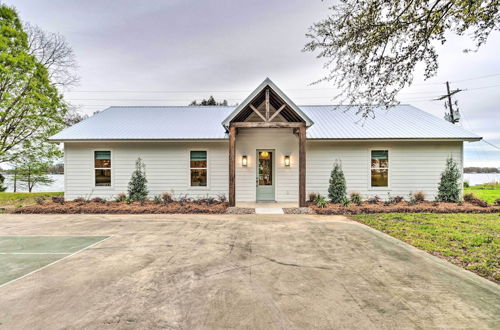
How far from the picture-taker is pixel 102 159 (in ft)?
37.0

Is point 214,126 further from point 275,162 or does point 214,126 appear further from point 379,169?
point 379,169

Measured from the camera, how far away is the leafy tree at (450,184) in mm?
10336

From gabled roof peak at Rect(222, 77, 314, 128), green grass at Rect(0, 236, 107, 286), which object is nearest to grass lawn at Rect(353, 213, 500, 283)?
gabled roof peak at Rect(222, 77, 314, 128)

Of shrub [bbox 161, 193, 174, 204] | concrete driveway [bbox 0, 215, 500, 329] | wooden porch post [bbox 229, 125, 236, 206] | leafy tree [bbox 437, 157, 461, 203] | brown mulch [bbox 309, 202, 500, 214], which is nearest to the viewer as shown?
concrete driveway [bbox 0, 215, 500, 329]

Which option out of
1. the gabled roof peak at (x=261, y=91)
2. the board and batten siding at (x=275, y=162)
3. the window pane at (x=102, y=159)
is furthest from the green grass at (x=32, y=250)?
the board and batten siding at (x=275, y=162)

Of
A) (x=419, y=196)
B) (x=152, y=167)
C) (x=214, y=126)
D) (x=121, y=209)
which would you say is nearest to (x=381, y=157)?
(x=419, y=196)

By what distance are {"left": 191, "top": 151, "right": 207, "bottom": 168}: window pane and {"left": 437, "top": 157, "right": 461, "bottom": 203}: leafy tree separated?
37.8 feet

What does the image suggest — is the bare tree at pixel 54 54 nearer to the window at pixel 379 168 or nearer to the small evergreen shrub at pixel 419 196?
the window at pixel 379 168

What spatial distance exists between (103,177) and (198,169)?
4.86 meters

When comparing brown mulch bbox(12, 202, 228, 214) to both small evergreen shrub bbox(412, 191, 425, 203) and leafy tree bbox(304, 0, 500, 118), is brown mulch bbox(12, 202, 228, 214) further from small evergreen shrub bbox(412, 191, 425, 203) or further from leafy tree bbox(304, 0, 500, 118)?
small evergreen shrub bbox(412, 191, 425, 203)

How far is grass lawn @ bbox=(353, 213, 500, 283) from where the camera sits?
4.27m

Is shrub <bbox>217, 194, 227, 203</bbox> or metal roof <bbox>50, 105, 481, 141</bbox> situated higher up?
metal roof <bbox>50, 105, 481, 141</bbox>

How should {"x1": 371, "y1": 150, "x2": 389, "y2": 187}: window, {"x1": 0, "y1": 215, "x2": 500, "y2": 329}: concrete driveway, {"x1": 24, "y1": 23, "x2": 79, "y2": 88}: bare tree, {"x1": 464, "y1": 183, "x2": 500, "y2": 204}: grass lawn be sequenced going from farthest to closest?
{"x1": 24, "y1": 23, "x2": 79, "y2": 88}: bare tree → {"x1": 464, "y1": 183, "x2": 500, "y2": 204}: grass lawn → {"x1": 371, "y1": 150, "x2": 389, "y2": 187}: window → {"x1": 0, "y1": 215, "x2": 500, "y2": 329}: concrete driveway

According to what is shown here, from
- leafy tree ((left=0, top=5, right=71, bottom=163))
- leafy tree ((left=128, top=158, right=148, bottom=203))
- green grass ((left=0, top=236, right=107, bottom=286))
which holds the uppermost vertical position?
leafy tree ((left=0, top=5, right=71, bottom=163))
